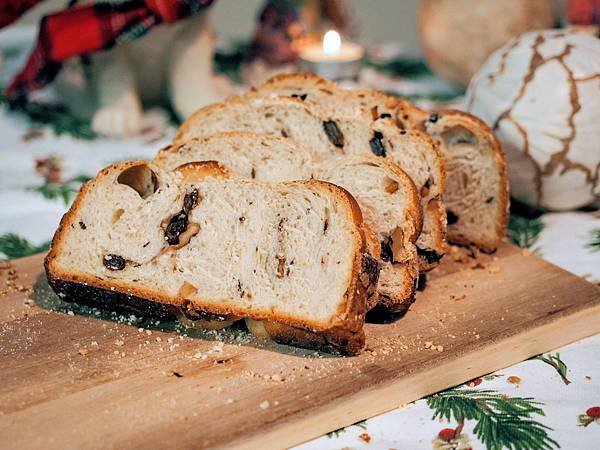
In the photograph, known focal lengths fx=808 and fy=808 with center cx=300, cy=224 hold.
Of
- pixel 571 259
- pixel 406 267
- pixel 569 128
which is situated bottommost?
pixel 571 259

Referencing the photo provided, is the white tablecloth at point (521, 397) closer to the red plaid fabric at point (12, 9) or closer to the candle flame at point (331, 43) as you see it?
the red plaid fabric at point (12, 9)

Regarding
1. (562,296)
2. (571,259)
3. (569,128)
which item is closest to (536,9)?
(569,128)

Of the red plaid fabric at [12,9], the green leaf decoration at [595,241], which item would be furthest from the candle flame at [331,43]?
→ the green leaf decoration at [595,241]

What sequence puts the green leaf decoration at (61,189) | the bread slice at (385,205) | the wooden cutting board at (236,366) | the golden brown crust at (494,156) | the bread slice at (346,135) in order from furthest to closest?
the green leaf decoration at (61,189) → the golden brown crust at (494,156) → the bread slice at (346,135) → the bread slice at (385,205) → the wooden cutting board at (236,366)

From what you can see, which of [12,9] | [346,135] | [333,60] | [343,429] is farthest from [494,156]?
[12,9]

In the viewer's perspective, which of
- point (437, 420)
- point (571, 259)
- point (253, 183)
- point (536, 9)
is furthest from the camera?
point (536, 9)

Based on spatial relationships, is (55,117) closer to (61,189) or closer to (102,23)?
(102,23)

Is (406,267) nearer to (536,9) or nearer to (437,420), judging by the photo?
(437,420)
